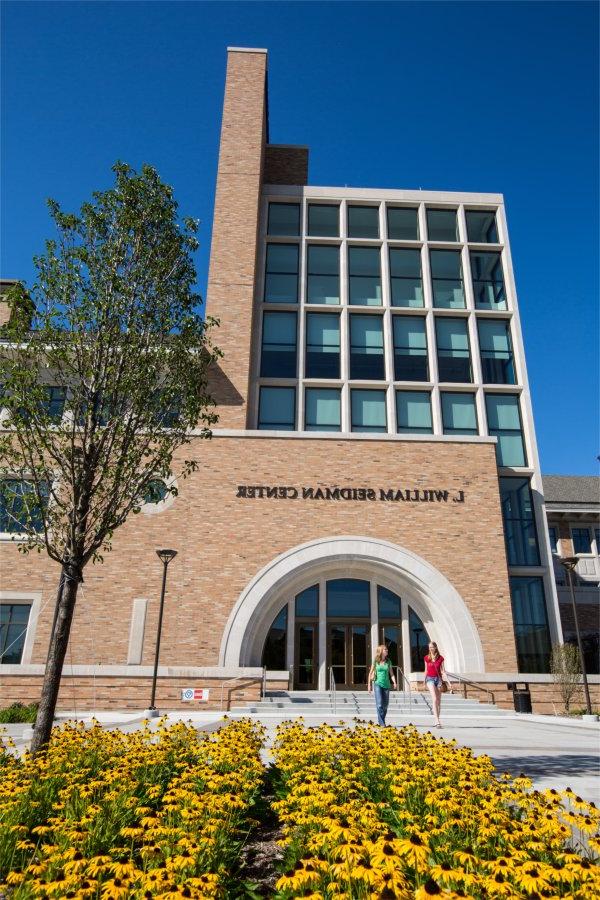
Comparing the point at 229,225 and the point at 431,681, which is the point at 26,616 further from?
the point at 229,225

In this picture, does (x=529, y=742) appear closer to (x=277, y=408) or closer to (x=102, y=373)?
(x=102, y=373)

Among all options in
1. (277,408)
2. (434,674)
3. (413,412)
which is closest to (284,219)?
(277,408)

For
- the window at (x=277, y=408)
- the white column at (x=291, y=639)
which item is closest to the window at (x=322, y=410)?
the window at (x=277, y=408)

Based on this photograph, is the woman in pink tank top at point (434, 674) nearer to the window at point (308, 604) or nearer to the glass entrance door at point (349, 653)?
the glass entrance door at point (349, 653)

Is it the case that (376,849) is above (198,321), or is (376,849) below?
below

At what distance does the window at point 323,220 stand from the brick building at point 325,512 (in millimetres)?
2065

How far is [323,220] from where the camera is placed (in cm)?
3169

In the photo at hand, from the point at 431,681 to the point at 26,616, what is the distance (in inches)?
578

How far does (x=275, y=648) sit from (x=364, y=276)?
1912cm

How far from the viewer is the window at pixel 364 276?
29359mm

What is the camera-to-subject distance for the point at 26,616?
20.2 metres

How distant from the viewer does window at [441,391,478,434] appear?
26.7 metres

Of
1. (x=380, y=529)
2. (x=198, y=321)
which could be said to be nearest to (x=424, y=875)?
(x=198, y=321)

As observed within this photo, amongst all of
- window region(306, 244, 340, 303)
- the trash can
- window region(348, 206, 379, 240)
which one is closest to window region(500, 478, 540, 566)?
the trash can
